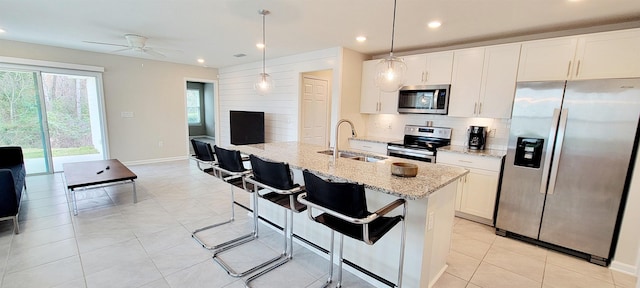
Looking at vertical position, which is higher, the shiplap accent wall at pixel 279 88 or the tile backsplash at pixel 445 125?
the shiplap accent wall at pixel 279 88

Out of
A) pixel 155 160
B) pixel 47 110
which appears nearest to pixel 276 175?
pixel 155 160

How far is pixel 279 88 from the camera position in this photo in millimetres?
5383

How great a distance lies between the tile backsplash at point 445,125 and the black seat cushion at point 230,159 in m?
3.01

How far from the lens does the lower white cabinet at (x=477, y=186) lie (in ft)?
10.6

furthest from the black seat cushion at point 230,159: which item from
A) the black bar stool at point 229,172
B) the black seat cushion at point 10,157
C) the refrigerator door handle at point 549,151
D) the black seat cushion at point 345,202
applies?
the black seat cushion at point 10,157

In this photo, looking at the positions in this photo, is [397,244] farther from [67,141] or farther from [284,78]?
[67,141]

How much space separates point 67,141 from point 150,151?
1444 millimetres

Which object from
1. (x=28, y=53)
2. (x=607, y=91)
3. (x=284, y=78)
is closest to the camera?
(x=607, y=91)

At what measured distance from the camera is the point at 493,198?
10.6 ft

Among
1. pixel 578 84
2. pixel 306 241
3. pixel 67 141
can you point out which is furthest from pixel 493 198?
pixel 67 141

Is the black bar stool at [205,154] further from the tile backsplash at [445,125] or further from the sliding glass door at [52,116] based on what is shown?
the sliding glass door at [52,116]

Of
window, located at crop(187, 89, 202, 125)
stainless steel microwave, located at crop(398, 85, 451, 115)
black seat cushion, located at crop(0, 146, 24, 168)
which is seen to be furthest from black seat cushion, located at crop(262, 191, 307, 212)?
window, located at crop(187, 89, 202, 125)

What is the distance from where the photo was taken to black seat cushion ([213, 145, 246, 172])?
8.11 feet

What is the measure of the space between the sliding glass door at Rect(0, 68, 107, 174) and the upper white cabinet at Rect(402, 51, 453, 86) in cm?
607
